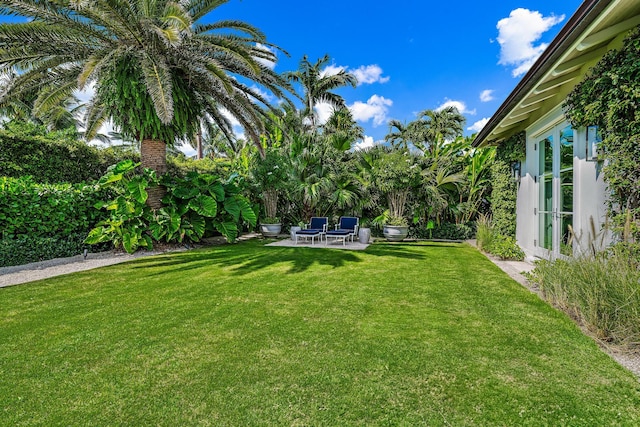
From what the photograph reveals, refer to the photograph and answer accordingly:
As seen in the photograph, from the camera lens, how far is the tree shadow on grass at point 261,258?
24.0 ft

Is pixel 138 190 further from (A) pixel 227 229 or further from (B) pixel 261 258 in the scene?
Result: (B) pixel 261 258

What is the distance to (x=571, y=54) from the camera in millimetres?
4414

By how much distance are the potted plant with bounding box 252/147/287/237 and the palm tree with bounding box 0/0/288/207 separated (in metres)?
3.28

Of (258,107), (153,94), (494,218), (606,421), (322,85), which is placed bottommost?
(606,421)

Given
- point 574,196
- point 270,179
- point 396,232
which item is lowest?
point 396,232

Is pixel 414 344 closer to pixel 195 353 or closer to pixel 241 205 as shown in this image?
pixel 195 353

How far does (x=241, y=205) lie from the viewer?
1113cm

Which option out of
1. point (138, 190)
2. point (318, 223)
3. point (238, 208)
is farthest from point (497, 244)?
point (138, 190)

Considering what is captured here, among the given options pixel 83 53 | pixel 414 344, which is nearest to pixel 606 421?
pixel 414 344

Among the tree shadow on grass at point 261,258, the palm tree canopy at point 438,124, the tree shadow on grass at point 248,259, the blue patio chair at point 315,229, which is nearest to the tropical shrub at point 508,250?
the tree shadow on grass at point 261,258

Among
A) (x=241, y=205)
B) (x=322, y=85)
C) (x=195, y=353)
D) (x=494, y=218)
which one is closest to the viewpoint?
(x=195, y=353)

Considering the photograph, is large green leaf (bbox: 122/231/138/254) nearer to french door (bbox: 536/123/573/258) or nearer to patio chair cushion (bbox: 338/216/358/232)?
patio chair cushion (bbox: 338/216/358/232)

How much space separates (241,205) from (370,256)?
498 cm

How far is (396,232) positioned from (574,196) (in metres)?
6.76
